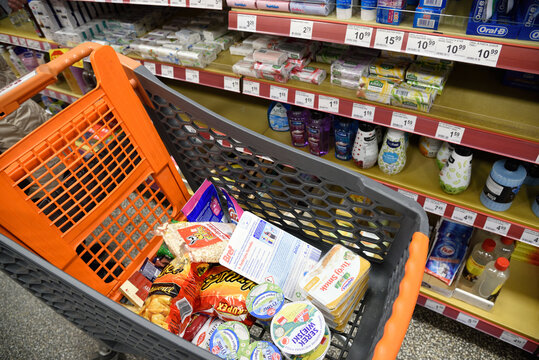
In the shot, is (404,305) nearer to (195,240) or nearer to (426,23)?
(195,240)

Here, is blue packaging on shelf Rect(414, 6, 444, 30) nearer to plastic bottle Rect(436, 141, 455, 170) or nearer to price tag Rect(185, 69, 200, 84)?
plastic bottle Rect(436, 141, 455, 170)

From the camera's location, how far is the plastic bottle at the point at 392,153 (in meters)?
1.49

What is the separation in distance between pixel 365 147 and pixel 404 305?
39.3 inches

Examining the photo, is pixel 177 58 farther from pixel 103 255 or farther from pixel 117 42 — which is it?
pixel 103 255

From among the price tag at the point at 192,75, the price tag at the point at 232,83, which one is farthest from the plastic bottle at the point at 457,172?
the price tag at the point at 192,75

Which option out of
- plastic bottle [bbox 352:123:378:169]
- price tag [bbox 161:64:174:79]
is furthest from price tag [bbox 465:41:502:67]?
price tag [bbox 161:64:174:79]

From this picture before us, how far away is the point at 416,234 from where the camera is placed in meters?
0.76

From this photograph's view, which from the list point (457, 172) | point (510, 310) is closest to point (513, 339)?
point (510, 310)

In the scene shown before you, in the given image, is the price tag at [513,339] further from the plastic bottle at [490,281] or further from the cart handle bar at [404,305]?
the cart handle bar at [404,305]

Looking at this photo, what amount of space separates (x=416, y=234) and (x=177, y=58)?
151 cm

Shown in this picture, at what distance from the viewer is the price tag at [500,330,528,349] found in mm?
1492

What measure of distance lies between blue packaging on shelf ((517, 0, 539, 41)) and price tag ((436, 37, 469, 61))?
0.45ft

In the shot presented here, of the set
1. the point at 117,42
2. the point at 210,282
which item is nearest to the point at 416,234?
the point at 210,282

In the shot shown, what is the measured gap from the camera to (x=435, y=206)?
149 cm
